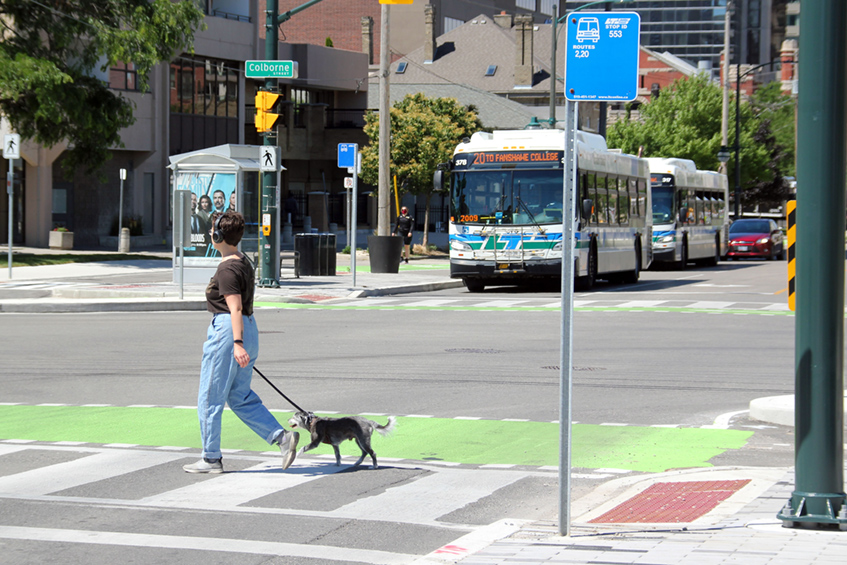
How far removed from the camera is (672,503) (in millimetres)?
Result: 7000

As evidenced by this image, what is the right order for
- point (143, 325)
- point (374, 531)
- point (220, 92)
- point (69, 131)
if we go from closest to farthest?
point (374, 531) → point (143, 325) → point (69, 131) → point (220, 92)

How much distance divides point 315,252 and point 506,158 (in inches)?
214

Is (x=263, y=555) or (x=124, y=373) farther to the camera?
(x=124, y=373)

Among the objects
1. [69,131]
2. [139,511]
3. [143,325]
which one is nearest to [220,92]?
[69,131]

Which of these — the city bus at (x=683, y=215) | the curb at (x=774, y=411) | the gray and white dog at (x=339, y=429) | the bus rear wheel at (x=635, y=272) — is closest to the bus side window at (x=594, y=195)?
the bus rear wheel at (x=635, y=272)

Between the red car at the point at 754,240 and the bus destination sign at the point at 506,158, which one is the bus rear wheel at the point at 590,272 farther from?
the red car at the point at 754,240

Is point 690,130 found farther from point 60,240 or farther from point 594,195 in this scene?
point 594,195

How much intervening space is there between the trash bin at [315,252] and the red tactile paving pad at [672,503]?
21710 millimetres

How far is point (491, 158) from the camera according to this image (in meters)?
26.9

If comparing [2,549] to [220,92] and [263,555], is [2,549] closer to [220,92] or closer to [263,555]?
[263,555]

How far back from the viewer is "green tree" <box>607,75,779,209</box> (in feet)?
227

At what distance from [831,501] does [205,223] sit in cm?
2038

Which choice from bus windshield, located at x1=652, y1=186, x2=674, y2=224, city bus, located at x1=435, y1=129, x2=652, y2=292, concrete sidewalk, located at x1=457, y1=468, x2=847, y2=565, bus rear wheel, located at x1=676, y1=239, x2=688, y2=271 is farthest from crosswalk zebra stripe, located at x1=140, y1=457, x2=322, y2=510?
bus rear wheel, located at x1=676, y1=239, x2=688, y2=271

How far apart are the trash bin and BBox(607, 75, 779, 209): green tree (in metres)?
42.9
